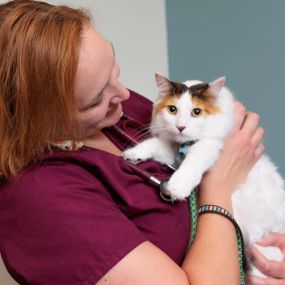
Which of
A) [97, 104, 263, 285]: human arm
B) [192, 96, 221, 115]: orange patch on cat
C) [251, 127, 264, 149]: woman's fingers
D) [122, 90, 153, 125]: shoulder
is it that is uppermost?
[192, 96, 221, 115]: orange patch on cat

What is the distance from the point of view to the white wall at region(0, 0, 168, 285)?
1595mm

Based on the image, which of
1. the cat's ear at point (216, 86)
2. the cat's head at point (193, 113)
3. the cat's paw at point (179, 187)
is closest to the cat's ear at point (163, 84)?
the cat's head at point (193, 113)

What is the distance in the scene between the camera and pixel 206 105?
101cm

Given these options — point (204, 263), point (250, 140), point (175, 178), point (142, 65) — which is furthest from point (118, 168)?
point (142, 65)

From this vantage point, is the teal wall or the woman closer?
the woman

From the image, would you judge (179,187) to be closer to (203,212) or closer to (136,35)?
(203,212)

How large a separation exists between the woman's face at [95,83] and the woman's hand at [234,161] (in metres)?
0.31

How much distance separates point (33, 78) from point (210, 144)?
47 centimetres

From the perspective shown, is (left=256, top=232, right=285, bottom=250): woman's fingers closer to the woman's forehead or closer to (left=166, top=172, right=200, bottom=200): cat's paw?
(left=166, top=172, right=200, bottom=200): cat's paw

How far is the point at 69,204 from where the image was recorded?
0.69 meters

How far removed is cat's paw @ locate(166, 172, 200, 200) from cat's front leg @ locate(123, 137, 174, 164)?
5.3 inches

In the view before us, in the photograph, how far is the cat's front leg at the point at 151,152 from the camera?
94 cm

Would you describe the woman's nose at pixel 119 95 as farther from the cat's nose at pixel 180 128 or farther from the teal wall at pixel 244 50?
the teal wall at pixel 244 50

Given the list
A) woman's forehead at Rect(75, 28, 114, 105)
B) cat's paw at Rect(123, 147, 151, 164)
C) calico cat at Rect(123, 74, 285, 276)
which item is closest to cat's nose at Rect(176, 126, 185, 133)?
calico cat at Rect(123, 74, 285, 276)
